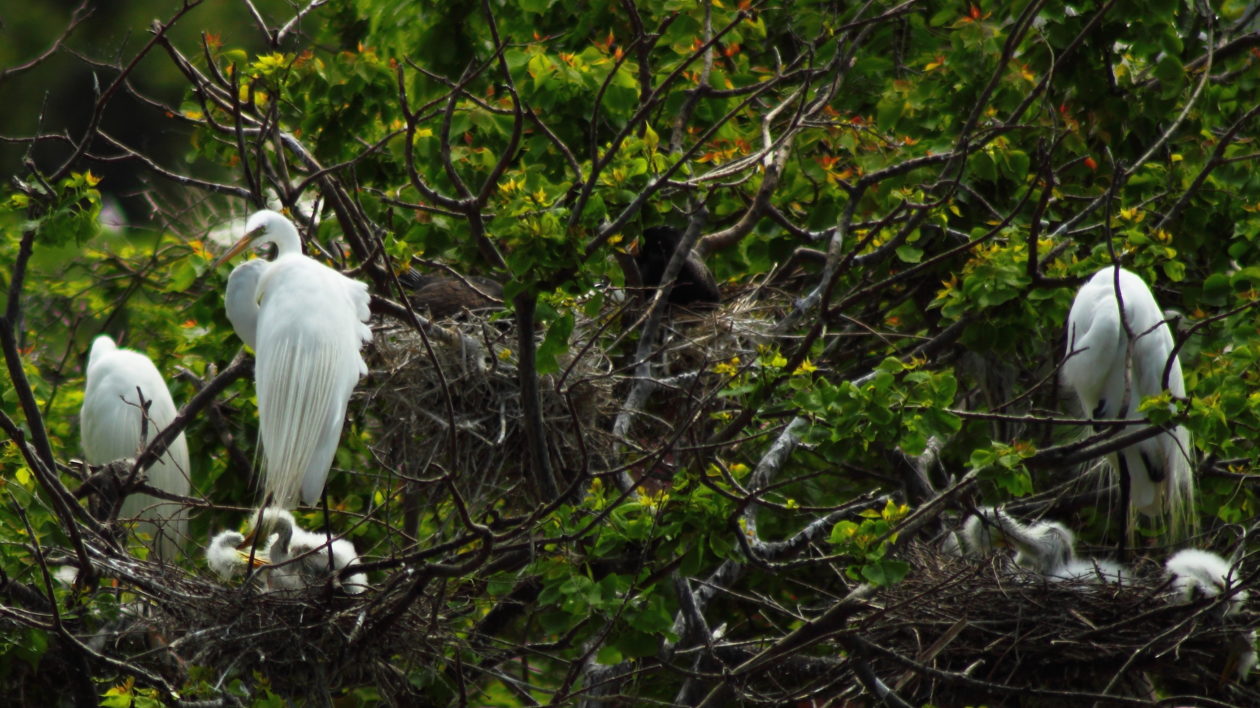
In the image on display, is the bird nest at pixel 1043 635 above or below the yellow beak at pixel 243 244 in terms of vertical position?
below

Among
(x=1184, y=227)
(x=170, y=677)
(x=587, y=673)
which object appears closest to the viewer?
(x=170, y=677)

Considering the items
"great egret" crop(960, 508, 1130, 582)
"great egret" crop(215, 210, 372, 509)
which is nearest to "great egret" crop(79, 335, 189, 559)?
"great egret" crop(215, 210, 372, 509)

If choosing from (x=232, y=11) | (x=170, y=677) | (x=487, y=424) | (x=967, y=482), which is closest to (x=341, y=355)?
(x=487, y=424)

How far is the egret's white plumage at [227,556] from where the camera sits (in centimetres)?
409

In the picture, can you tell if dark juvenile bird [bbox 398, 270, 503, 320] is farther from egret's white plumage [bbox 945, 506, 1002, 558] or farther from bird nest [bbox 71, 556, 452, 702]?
egret's white plumage [bbox 945, 506, 1002, 558]

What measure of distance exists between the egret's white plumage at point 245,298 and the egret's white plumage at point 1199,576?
2.83 m

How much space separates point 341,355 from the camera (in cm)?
392

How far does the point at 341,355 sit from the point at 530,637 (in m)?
2.43

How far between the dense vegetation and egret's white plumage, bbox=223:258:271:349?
16 cm

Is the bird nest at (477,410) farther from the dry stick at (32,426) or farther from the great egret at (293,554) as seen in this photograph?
the dry stick at (32,426)

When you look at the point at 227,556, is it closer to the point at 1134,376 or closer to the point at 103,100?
the point at 103,100

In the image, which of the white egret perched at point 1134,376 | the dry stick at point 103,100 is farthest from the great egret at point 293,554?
the white egret perched at point 1134,376

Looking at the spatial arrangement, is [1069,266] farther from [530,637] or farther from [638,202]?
[530,637]

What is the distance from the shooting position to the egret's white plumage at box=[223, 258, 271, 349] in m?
4.12
